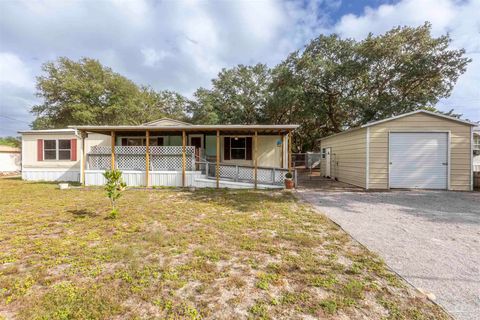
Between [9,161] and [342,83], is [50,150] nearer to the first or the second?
[9,161]

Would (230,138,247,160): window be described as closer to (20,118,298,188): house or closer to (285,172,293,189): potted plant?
(20,118,298,188): house

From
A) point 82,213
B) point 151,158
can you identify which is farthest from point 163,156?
point 82,213

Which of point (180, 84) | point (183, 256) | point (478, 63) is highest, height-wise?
point (180, 84)

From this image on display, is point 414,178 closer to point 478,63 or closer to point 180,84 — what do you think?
point 478,63

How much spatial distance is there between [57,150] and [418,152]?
17746 mm

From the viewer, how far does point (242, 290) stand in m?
2.33

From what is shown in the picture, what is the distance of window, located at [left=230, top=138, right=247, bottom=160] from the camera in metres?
12.3

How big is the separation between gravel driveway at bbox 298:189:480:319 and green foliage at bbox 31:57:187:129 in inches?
880

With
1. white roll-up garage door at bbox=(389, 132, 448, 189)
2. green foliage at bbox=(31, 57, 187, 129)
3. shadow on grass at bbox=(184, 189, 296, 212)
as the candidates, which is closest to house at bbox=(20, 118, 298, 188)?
shadow on grass at bbox=(184, 189, 296, 212)

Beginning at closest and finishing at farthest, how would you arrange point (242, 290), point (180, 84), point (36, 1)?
point (242, 290)
point (36, 1)
point (180, 84)

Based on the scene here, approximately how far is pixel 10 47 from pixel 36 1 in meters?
10.1

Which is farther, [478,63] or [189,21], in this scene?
[478,63]

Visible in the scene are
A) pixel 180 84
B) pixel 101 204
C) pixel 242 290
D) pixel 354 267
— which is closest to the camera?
pixel 242 290

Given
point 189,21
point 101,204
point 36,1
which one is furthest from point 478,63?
point 36,1
